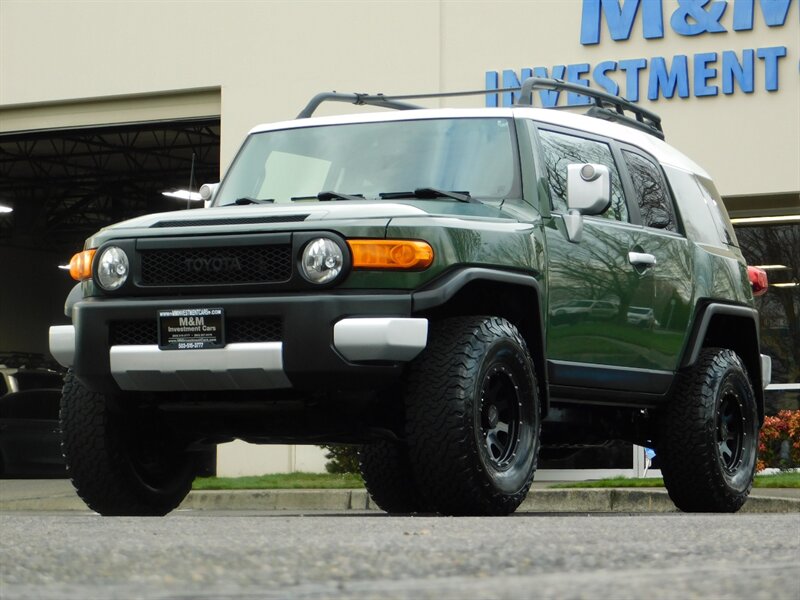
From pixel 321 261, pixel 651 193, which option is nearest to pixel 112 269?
pixel 321 261

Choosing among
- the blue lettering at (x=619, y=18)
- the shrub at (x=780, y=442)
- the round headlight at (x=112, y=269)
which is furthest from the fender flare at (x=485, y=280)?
the blue lettering at (x=619, y=18)

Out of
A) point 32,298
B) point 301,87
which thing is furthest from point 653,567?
point 32,298

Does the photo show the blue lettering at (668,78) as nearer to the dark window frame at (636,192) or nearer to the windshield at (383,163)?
the dark window frame at (636,192)

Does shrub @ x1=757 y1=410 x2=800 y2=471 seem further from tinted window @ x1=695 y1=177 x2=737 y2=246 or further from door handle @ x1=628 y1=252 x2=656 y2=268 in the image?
door handle @ x1=628 y1=252 x2=656 y2=268

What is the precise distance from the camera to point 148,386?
726cm

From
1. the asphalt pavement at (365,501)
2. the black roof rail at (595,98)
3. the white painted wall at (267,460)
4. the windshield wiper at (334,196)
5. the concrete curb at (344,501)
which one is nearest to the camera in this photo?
the windshield wiper at (334,196)

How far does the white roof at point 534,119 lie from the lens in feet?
27.6

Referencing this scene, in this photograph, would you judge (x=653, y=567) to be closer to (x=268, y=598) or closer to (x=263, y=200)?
(x=268, y=598)

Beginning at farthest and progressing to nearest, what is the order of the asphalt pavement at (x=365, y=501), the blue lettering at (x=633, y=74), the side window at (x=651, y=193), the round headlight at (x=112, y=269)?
the blue lettering at (x=633, y=74) → the asphalt pavement at (x=365, y=501) → the side window at (x=651, y=193) → the round headlight at (x=112, y=269)

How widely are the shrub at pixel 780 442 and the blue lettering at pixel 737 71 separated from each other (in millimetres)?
3502

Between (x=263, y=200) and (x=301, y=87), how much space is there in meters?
11.5

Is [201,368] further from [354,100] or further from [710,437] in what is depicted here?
[710,437]

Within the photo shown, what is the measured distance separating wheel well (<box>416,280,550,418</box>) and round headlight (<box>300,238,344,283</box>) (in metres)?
0.61

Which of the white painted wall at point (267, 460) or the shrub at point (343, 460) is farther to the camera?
the white painted wall at point (267, 460)
